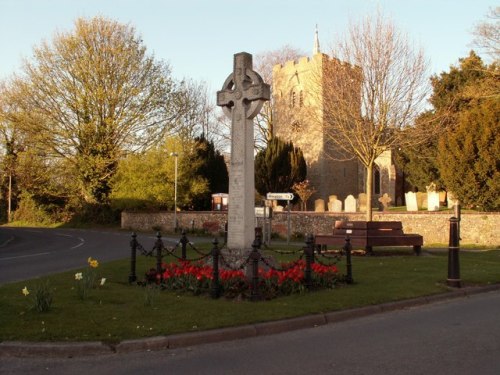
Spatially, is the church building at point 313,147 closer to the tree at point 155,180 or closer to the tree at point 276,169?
the tree at point 276,169

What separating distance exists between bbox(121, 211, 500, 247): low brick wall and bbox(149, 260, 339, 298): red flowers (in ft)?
56.5

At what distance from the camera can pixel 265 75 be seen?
56.2m

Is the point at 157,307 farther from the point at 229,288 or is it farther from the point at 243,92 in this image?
the point at 243,92

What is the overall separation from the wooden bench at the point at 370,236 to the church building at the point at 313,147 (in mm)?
30873

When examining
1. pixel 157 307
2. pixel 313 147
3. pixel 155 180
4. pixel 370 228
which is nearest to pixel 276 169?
pixel 313 147

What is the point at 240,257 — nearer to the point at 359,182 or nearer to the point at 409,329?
the point at 409,329

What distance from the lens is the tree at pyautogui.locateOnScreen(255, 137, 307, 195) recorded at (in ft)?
144

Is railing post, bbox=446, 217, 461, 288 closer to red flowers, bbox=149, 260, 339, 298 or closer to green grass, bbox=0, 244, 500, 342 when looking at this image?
green grass, bbox=0, 244, 500, 342

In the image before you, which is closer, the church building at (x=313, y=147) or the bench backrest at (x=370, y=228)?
the bench backrest at (x=370, y=228)

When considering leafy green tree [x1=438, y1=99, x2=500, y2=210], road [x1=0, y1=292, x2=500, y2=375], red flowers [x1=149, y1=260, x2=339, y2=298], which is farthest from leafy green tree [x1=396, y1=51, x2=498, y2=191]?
road [x1=0, y1=292, x2=500, y2=375]

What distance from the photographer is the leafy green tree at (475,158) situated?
26.6 m

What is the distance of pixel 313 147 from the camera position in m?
49.9

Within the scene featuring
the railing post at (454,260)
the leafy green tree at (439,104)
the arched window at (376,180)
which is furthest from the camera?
the arched window at (376,180)

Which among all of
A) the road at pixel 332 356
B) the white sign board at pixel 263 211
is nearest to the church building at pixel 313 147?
the white sign board at pixel 263 211
